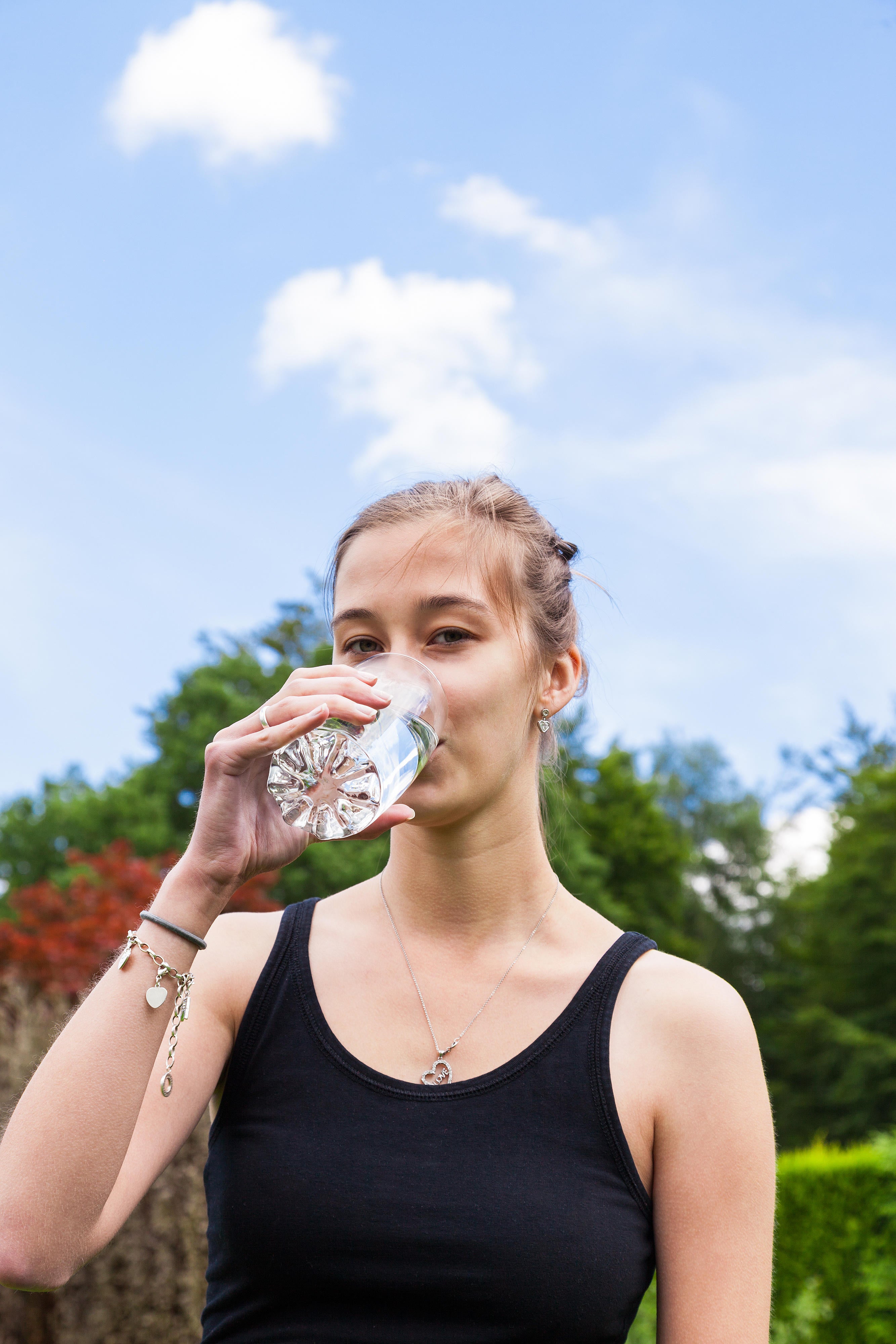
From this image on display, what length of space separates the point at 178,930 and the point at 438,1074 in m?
0.50

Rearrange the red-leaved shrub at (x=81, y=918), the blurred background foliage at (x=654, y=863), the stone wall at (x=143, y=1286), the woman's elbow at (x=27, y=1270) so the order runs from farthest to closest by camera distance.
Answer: the blurred background foliage at (x=654, y=863) < the red-leaved shrub at (x=81, y=918) < the stone wall at (x=143, y=1286) < the woman's elbow at (x=27, y=1270)

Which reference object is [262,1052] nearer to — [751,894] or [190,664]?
[190,664]

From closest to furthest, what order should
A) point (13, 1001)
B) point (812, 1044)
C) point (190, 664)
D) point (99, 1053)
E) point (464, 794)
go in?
point (99, 1053), point (464, 794), point (13, 1001), point (190, 664), point (812, 1044)

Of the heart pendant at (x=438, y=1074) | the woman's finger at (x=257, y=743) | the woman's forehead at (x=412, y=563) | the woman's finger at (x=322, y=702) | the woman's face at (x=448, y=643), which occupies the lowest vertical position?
the heart pendant at (x=438, y=1074)

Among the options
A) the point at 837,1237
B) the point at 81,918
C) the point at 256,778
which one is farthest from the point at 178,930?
the point at 837,1237

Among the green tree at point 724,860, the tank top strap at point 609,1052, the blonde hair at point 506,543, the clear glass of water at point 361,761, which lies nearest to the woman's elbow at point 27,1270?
the clear glass of water at point 361,761

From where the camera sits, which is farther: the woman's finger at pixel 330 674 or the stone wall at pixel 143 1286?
the stone wall at pixel 143 1286

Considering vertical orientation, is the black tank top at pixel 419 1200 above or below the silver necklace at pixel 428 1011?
below

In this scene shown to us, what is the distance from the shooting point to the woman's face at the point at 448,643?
196 centimetres

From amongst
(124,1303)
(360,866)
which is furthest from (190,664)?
(124,1303)

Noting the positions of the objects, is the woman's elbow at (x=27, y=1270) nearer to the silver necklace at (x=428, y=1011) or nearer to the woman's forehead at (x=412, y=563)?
the silver necklace at (x=428, y=1011)

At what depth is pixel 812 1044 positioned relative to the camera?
85.5 feet

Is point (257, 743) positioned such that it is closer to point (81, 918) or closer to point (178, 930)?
point (178, 930)

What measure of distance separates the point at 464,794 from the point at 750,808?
36.1 metres
